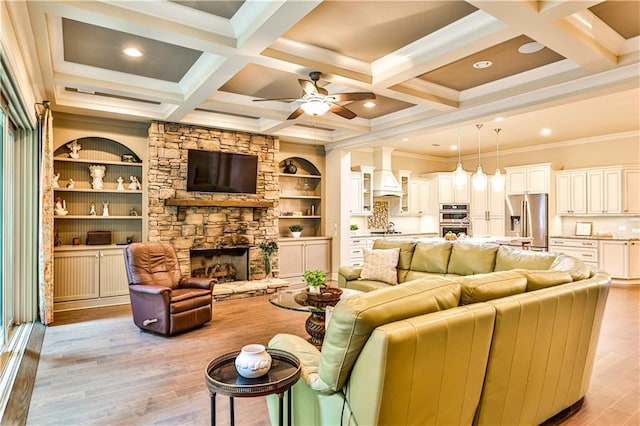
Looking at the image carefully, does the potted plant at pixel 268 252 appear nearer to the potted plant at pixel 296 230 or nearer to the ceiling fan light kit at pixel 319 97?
the potted plant at pixel 296 230

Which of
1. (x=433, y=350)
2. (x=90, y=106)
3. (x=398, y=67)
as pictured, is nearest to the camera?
(x=433, y=350)

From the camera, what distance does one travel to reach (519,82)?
456 centimetres

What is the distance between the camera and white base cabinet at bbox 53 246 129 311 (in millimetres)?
5527

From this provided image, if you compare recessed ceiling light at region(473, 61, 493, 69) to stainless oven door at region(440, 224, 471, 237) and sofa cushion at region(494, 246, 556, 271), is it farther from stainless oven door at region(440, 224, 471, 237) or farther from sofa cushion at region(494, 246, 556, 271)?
stainless oven door at region(440, 224, 471, 237)

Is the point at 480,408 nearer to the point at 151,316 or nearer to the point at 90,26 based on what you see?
the point at 151,316

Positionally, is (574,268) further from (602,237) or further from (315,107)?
(602,237)

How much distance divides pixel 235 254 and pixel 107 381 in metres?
4.06

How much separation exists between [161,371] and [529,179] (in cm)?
827

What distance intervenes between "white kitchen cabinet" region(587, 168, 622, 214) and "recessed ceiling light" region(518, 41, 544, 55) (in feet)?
17.6

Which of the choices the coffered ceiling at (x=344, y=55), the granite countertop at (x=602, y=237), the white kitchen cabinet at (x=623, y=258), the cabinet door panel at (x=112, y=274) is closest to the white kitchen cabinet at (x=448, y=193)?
the granite countertop at (x=602, y=237)

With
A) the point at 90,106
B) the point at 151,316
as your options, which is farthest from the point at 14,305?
the point at 90,106

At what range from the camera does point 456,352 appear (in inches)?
73.3

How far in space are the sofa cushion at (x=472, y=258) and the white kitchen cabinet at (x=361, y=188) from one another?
3708 millimetres

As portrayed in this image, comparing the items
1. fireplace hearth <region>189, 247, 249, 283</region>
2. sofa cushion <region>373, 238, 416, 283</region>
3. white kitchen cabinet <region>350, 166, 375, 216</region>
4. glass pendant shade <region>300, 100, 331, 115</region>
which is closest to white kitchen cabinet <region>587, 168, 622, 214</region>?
white kitchen cabinet <region>350, 166, 375, 216</region>
